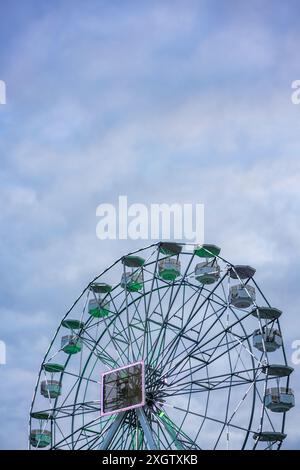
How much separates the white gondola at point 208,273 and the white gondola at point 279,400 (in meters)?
6.50

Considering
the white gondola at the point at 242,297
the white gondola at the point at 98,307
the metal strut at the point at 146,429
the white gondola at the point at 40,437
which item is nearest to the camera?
the metal strut at the point at 146,429

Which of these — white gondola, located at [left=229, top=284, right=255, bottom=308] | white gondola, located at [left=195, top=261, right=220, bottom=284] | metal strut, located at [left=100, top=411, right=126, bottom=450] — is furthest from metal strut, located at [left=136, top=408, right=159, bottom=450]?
white gondola, located at [left=195, top=261, right=220, bottom=284]

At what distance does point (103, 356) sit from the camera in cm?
4666

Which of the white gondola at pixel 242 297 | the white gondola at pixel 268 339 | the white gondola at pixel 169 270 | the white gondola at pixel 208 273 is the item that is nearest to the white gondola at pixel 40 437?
the white gondola at pixel 169 270

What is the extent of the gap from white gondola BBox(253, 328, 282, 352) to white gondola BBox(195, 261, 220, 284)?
4023 millimetres

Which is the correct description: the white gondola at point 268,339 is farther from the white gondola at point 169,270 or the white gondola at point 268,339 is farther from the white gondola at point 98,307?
the white gondola at point 98,307

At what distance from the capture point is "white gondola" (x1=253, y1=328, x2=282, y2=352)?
144 feet

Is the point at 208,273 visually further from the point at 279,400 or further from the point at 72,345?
the point at 72,345

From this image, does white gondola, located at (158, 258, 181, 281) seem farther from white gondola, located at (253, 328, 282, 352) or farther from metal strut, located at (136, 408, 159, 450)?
metal strut, located at (136, 408, 159, 450)

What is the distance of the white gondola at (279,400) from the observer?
43.1 m
